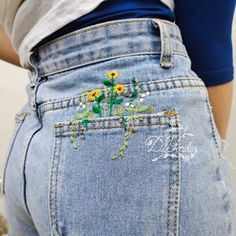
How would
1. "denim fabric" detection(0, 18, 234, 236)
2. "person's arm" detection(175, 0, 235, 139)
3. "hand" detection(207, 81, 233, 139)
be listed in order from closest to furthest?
"denim fabric" detection(0, 18, 234, 236) → "person's arm" detection(175, 0, 235, 139) → "hand" detection(207, 81, 233, 139)

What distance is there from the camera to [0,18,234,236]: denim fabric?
38 cm

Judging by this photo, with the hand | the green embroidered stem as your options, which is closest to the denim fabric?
the green embroidered stem

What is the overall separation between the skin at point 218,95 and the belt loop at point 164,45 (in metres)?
0.22

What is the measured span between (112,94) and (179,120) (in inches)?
3.2

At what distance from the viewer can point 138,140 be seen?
1.25 ft

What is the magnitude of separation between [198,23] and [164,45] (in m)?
0.15

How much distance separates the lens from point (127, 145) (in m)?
0.38

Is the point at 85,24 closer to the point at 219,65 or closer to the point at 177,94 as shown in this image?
the point at 177,94

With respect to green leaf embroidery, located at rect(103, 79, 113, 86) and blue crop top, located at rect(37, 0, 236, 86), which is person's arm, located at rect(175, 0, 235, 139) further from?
green leaf embroidery, located at rect(103, 79, 113, 86)

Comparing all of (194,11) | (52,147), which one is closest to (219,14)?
(194,11)

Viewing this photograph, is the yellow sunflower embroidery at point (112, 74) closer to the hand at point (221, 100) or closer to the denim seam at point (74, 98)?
the denim seam at point (74, 98)

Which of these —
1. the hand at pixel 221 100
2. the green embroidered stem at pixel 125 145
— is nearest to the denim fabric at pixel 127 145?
the green embroidered stem at pixel 125 145

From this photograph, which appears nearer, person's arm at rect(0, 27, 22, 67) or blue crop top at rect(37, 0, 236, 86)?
blue crop top at rect(37, 0, 236, 86)

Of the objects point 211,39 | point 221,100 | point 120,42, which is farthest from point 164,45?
point 221,100
